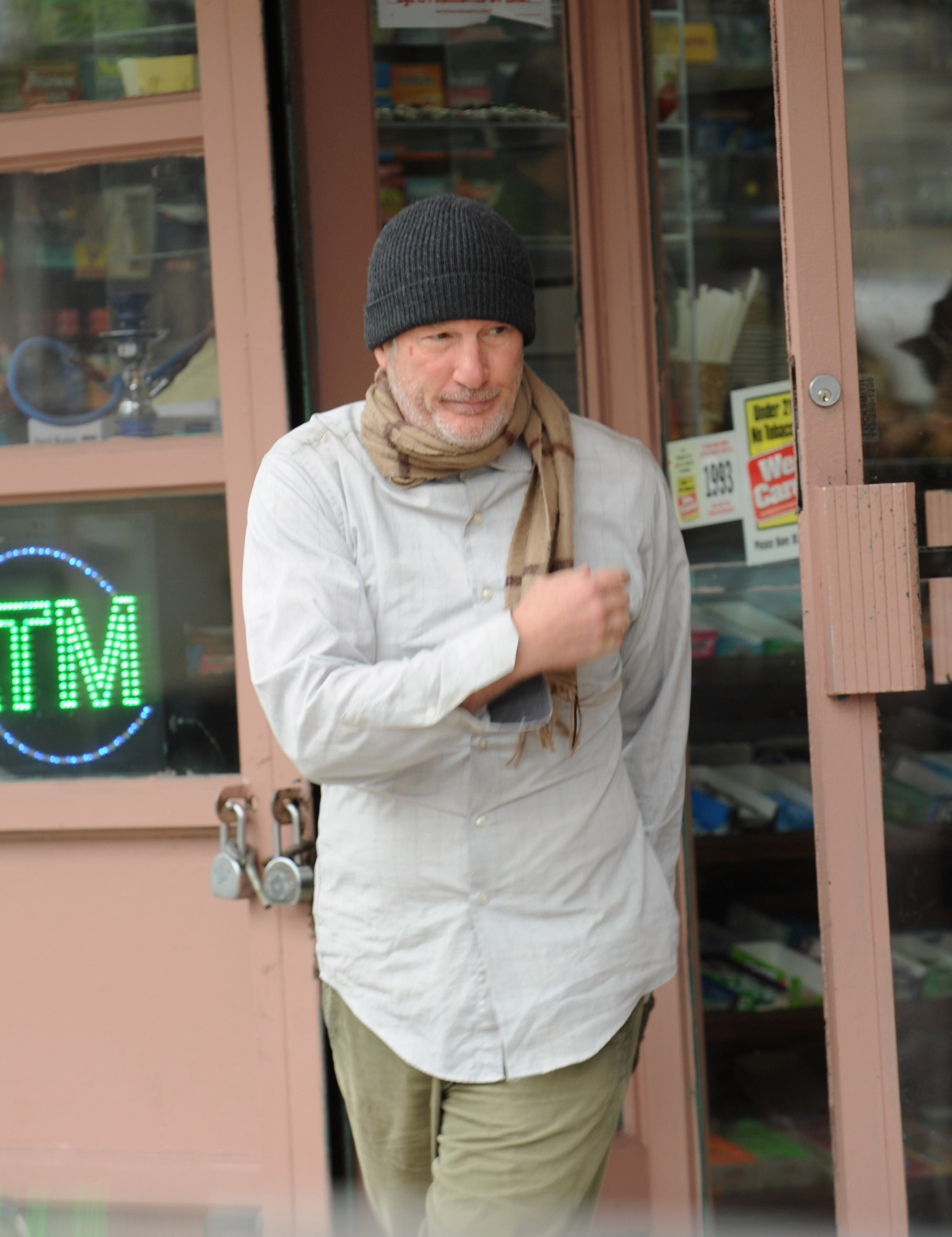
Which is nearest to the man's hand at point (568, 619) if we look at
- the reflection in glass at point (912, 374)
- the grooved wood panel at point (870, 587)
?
the grooved wood panel at point (870, 587)

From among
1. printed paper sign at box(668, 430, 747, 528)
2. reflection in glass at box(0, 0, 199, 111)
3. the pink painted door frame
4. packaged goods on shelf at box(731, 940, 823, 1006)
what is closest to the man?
the pink painted door frame

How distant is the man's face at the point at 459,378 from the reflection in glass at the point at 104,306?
595mm

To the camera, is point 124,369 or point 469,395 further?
point 124,369

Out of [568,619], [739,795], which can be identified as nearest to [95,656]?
[568,619]

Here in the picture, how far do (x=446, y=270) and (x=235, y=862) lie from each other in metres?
0.94

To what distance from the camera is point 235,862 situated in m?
1.89

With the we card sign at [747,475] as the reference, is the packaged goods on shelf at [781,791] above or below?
below

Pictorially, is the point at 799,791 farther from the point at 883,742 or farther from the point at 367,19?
the point at 367,19

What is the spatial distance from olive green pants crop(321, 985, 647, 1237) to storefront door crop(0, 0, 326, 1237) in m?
0.36

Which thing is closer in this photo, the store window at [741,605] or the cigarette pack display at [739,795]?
the store window at [741,605]

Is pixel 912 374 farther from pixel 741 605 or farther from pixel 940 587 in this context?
pixel 741 605

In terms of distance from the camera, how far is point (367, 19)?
6.99ft

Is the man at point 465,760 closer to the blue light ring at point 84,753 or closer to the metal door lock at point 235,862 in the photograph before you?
the metal door lock at point 235,862

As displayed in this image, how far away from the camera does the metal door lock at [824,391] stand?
159cm
